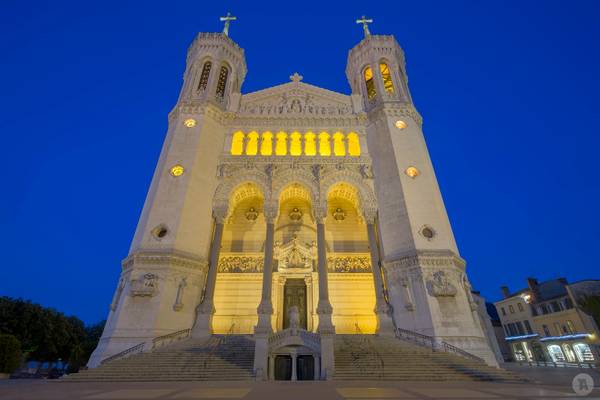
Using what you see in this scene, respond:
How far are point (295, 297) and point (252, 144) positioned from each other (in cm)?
1132

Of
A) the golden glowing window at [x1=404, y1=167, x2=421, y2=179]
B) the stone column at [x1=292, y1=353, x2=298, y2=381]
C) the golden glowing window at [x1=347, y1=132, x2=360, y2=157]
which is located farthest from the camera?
the golden glowing window at [x1=347, y1=132, x2=360, y2=157]

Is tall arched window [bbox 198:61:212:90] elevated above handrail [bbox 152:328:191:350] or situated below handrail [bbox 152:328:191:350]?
above

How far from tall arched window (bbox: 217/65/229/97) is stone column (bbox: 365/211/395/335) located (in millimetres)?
15726

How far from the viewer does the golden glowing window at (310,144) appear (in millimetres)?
21500

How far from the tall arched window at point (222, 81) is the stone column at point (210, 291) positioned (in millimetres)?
10826

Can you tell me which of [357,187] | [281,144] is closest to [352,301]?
[357,187]

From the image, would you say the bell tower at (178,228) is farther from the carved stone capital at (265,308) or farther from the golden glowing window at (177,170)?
the carved stone capital at (265,308)

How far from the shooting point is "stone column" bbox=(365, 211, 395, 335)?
1538 centimetres

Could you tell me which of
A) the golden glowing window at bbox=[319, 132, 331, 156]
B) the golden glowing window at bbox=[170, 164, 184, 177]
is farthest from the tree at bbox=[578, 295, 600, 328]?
the golden glowing window at bbox=[170, 164, 184, 177]

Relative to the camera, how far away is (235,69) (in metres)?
25.4

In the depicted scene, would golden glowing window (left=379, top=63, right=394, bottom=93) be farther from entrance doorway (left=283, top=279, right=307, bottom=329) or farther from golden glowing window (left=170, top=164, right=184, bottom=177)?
golden glowing window (left=170, top=164, right=184, bottom=177)

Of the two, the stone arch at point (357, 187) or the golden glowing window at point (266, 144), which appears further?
the golden glowing window at point (266, 144)

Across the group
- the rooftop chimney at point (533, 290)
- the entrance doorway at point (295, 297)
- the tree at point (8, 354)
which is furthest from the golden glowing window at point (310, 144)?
the rooftop chimney at point (533, 290)

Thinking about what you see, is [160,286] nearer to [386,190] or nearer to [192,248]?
[192,248]
